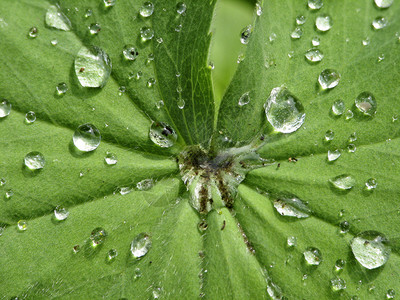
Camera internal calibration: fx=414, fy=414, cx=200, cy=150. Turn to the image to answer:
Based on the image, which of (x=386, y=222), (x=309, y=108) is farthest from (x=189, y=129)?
(x=386, y=222)

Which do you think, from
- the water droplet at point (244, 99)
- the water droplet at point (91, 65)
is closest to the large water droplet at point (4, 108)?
the water droplet at point (91, 65)

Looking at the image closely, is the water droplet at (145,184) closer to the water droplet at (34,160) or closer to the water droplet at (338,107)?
the water droplet at (34,160)

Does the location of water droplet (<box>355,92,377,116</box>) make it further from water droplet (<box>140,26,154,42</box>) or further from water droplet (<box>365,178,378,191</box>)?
water droplet (<box>140,26,154,42</box>)

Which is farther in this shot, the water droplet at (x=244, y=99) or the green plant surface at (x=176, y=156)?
the water droplet at (x=244, y=99)

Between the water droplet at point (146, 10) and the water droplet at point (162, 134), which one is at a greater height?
the water droplet at point (146, 10)

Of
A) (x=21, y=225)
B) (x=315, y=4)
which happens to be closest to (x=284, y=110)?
(x=315, y=4)

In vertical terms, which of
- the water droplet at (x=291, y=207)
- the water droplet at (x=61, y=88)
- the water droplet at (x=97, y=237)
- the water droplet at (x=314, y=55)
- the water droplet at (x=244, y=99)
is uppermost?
the water droplet at (x=314, y=55)

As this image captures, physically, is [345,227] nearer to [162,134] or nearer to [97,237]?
[162,134]
